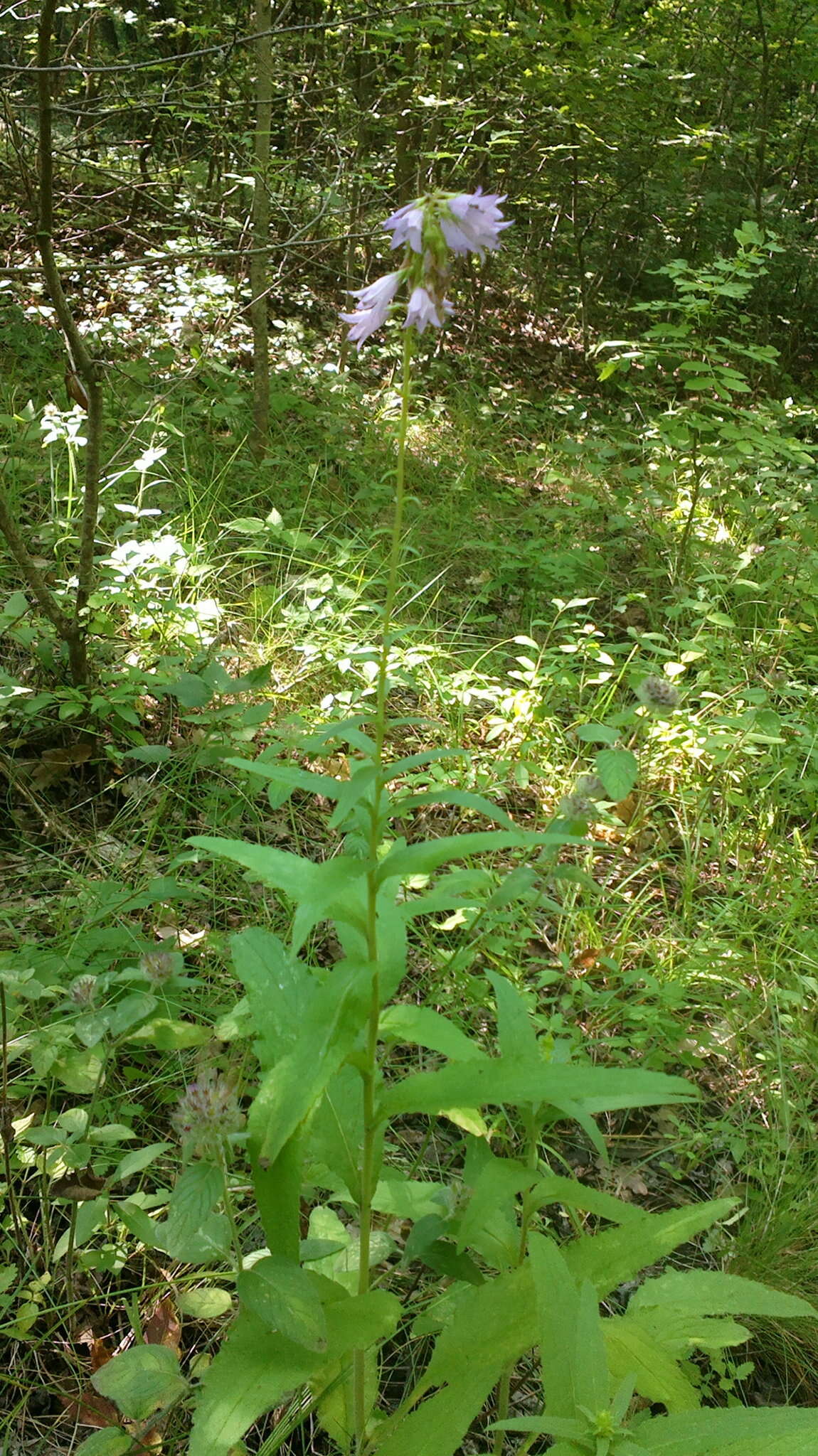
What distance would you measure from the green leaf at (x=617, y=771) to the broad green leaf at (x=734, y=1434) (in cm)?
98

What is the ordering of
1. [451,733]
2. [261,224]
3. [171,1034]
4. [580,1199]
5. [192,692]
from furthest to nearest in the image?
[261,224] < [451,733] < [192,692] < [171,1034] < [580,1199]

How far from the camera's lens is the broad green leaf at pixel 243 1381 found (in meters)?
0.95

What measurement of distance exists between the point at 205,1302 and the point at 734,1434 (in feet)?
2.11

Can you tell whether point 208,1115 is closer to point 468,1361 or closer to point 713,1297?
point 468,1361

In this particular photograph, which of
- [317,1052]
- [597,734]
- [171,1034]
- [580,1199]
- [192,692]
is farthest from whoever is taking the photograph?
[192,692]

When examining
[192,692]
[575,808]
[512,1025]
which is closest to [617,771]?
[575,808]

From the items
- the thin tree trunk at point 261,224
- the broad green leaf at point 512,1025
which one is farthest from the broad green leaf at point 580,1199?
the thin tree trunk at point 261,224

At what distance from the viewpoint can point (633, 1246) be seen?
1108 mm

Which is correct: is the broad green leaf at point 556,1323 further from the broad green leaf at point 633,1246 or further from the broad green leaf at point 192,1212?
the broad green leaf at point 192,1212

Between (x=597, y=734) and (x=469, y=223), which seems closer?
(x=469, y=223)

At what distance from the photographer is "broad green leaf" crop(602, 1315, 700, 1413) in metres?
1.08

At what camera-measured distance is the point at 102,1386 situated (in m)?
1.09

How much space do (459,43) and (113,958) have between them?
5765mm

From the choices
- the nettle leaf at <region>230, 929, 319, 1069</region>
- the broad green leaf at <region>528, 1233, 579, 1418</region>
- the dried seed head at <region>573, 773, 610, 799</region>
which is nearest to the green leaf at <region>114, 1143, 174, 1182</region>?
the nettle leaf at <region>230, 929, 319, 1069</region>
